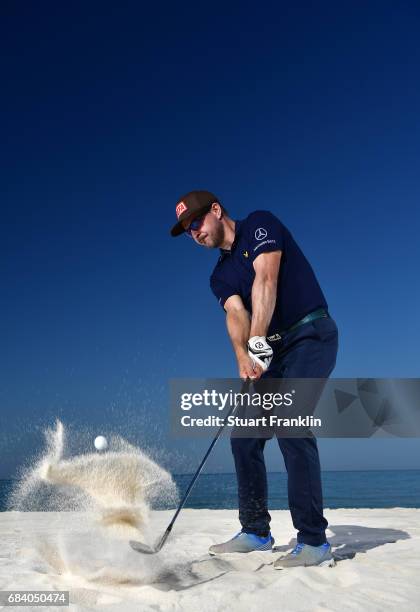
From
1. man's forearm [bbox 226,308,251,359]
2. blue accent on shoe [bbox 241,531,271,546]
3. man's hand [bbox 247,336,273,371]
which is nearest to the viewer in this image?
man's hand [bbox 247,336,273,371]

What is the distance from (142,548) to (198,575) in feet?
1.21

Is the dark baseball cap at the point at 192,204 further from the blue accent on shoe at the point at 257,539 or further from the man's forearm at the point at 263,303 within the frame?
the blue accent on shoe at the point at 257,539

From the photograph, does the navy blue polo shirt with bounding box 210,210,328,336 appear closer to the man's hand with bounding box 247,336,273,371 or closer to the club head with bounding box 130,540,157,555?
the man's hand with bounding box 247,336,273,371

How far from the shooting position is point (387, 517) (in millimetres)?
5945

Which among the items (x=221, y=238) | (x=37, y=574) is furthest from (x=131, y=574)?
(x=221, y=238)

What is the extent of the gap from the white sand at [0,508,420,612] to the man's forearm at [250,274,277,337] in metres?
1.37

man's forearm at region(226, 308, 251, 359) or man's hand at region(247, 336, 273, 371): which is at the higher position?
man's forearm at region(226, 308, 251, 359)

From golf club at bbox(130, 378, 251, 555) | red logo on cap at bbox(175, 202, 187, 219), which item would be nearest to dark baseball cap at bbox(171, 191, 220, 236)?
red logo on cap at bbox(175, 202, 187, 219)

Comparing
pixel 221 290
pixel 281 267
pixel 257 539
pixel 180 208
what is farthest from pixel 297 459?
pixel 180 208

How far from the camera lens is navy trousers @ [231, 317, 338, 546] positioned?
10.8 feet

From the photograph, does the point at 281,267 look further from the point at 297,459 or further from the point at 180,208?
the point at 297,459

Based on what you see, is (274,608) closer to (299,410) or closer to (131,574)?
(131,574)

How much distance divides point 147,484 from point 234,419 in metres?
0.76

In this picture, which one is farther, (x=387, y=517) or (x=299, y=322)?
(x=387, y=517)
